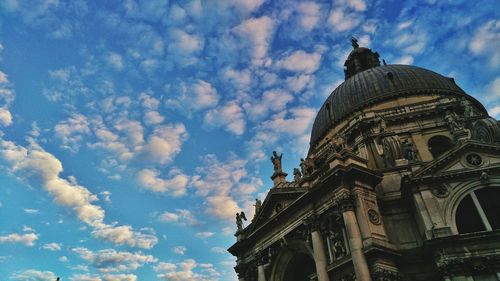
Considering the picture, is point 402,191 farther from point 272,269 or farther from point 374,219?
point 272,269

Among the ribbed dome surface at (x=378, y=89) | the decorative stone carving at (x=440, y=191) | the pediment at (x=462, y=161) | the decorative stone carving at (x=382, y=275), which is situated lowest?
the decorative stone carving at (x=382, y=275)

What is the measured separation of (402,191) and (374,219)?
106 inches

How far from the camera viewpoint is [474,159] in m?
20.6

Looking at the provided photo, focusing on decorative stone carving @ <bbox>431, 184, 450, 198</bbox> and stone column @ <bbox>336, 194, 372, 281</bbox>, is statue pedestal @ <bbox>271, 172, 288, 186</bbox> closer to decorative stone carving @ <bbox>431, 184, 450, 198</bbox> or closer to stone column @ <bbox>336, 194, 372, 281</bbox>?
stone column @ <bbox>336, 194, 372, 281</bbox>

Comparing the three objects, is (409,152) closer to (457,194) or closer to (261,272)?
(457,194)

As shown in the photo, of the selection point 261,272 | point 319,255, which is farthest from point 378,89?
point 261,272

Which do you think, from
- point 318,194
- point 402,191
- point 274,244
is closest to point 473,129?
point 402,191

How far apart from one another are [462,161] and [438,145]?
6937 mm

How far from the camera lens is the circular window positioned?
2041 centimetres

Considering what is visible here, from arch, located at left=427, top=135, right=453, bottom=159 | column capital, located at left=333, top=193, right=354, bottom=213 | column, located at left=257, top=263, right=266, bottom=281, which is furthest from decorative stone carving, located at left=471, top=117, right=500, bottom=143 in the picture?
column, located at left=257, top=263, right=266, bottom=281

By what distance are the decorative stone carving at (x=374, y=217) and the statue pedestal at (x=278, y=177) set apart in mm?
9400

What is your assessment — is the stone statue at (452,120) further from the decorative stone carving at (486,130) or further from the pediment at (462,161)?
the pediment at (462,161)

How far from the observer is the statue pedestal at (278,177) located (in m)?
29.3

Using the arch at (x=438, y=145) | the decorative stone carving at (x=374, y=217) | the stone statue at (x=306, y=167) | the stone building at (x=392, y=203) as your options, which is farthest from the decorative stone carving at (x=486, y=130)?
the stone statue at (x=306, y=167)
